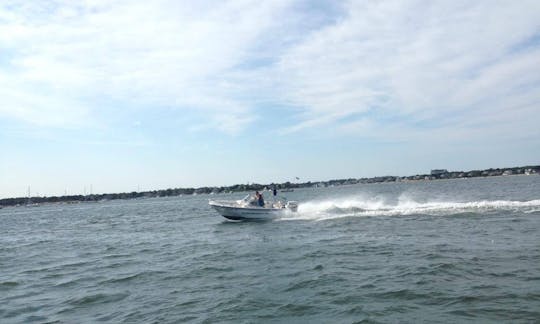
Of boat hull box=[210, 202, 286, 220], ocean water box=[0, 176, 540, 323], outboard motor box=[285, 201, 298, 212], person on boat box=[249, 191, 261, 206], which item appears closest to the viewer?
ocean water box=[0, 176, 540, 323]

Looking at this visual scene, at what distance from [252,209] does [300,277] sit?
21027 millimetres

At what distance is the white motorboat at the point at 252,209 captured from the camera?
36.2 meters

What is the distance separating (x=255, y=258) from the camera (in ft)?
64.1

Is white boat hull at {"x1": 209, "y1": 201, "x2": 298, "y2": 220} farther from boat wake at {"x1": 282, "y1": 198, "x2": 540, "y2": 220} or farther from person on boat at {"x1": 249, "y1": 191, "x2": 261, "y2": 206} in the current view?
boat wake at {"x1": 282, "y1": 198, "x2": 540, "y2": 220}

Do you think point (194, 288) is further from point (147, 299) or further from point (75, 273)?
point (75, 273)

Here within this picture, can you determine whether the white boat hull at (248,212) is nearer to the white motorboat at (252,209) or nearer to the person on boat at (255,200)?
the white motorboat at (252,209)

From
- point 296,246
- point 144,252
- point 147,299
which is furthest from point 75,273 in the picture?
point 296,246

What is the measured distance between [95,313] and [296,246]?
11.2 metres

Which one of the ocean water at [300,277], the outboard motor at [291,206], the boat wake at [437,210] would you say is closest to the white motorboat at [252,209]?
the outboard motor at [291,206]

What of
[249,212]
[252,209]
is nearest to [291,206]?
[252,209]

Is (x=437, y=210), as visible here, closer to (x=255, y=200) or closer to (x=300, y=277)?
(x=255, y=200)

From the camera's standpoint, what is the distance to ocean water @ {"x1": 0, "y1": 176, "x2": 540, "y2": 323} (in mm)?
11273

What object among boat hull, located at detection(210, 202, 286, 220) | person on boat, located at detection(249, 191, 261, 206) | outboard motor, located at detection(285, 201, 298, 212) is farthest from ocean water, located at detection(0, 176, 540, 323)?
outboard motor, located at detection(285, 201, 298, 212)

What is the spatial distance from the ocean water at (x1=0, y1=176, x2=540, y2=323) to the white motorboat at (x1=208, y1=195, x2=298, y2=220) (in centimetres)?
805
